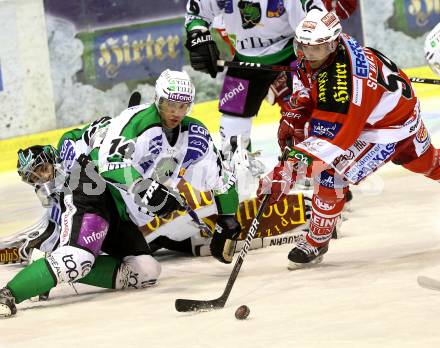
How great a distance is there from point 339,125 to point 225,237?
648 mm

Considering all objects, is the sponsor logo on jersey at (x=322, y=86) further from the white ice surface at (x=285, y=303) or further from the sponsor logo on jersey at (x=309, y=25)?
the white ice surface at (x=285, y=303)

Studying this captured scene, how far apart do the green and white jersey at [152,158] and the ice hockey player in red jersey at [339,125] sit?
20 centimetres

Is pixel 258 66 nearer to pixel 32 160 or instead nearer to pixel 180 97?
pixel 180 97

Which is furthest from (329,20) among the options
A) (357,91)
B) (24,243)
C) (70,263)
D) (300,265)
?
(24,243)

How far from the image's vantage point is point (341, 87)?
3.99 meters

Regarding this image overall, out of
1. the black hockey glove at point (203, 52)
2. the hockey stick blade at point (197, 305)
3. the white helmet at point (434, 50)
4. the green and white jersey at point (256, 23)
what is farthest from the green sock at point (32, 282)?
the green and white jersey at point (256, 23)

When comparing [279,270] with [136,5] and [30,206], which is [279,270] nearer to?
[30,206]

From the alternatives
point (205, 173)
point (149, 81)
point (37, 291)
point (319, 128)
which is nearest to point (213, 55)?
point (205, 173)

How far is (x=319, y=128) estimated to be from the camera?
407cm

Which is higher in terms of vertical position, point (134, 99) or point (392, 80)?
point (392, 80)

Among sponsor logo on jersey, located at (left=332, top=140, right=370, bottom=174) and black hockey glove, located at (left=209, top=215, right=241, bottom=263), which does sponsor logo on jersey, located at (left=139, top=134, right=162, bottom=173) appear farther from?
sponsor logo on jersey, located at (left=332, top=140, right=370, bottom=174)

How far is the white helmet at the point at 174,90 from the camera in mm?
4137

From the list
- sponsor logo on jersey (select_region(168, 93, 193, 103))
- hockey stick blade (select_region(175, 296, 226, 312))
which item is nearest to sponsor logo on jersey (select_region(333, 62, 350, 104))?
sponsor logo on jersey (select_region(168, 93, 193, 103))

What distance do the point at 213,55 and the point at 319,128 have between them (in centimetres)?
144
